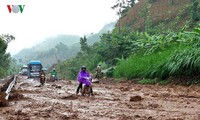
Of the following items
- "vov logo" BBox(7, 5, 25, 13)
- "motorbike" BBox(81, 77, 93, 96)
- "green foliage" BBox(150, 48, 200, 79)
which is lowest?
"motorbike" BBox(81, 77, 93, 96)

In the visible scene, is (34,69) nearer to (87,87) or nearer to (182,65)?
(182,65)

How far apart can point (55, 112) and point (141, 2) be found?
6572 centimetres

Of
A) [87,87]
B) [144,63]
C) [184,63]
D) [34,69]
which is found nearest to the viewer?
[87,87]

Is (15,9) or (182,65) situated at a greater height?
(15,9)

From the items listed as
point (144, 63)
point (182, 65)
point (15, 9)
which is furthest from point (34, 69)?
point (182, 65)

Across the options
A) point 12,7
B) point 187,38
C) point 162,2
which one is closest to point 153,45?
point 187,38

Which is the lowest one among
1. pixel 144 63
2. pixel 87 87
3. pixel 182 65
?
pixel 87 87

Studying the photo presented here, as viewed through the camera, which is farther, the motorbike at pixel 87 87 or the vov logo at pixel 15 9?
the vov logo at pixel 15 9

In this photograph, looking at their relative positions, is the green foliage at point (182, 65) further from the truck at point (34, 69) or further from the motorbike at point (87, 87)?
the truck at point (34, 69)

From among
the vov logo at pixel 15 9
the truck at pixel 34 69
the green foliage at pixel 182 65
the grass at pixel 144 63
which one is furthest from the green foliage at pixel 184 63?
the truck at pixel 34 69

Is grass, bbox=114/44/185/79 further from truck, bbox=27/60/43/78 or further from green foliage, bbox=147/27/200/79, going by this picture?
truck, bbox=27/60/43/78

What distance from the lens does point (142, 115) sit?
7195 millimetres

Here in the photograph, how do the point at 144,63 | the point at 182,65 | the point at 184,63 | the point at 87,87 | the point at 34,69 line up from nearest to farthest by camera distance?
the point at 87,87 < the point at 184,63 < the point at 182,65 < the point at 144,63 < the point at 34,69

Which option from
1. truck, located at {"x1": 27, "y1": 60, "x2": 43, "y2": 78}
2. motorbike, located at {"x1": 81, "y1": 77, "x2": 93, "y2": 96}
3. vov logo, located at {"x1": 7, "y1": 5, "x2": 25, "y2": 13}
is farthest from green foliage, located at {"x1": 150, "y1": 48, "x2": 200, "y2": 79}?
truck, located at {"x1": 27, "y1": 60, "x2": 43, "y2": 78}
